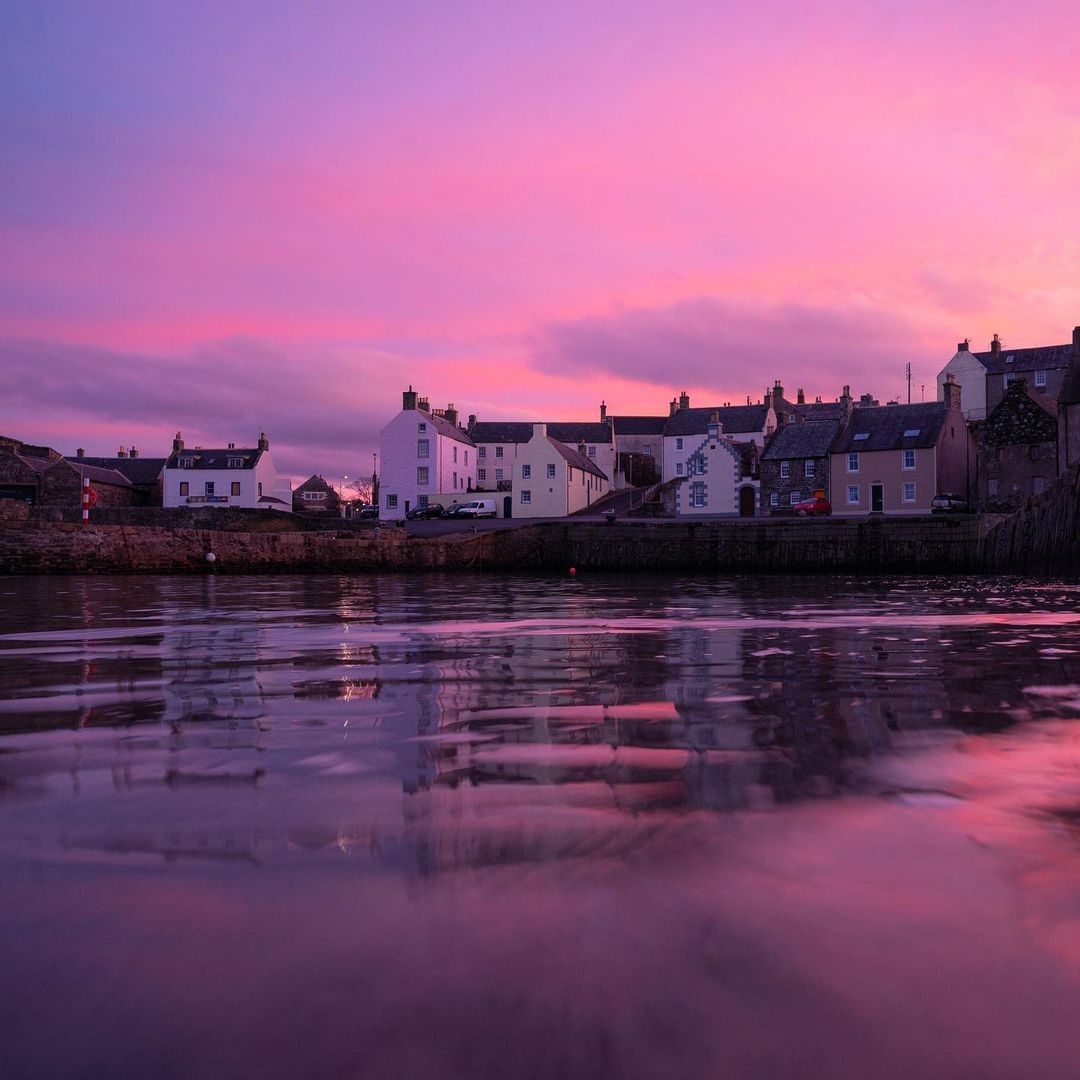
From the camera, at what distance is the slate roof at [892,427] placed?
186ft

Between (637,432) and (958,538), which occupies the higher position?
(637,432)

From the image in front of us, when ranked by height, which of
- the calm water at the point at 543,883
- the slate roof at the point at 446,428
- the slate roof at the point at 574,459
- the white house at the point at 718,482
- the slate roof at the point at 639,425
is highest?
the slate roof at the point at 639,425

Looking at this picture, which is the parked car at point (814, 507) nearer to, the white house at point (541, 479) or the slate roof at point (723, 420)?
the white house at point (541, 479)

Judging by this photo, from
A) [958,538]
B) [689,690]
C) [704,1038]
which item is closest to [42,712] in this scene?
[689,690]

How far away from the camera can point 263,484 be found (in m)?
76.9

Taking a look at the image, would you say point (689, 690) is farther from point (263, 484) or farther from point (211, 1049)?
point (263, 484)

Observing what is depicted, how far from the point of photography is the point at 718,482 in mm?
64875

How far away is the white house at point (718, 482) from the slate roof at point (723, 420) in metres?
13.3

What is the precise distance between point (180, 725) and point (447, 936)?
2662 mm

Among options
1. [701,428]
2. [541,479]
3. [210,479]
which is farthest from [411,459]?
[701,428]

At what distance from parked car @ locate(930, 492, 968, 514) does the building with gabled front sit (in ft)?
10.1

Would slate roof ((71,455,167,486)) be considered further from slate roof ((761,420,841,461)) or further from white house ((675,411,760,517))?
slate roof ((761,420,841,461))

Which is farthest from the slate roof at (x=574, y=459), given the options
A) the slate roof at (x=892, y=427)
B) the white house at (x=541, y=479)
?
the slate roof at (x=892, y=427)

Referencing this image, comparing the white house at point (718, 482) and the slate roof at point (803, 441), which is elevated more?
the slate roof at point (803, 441)
